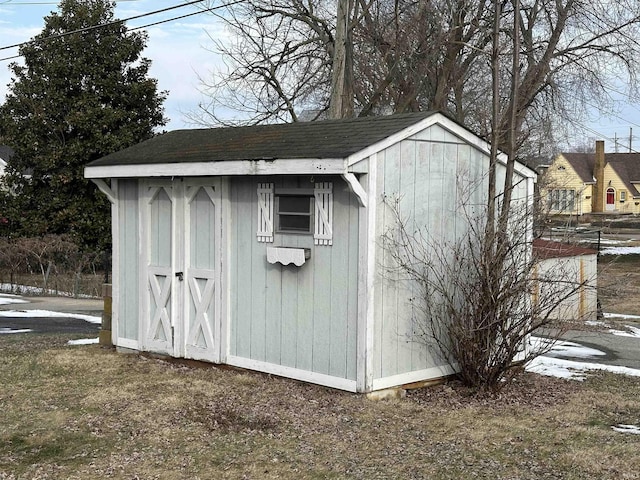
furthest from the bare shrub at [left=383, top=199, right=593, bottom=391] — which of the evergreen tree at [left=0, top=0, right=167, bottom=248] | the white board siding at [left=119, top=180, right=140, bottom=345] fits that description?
the evergreen tree at [left=0, top=0, right=167, bottom=248]

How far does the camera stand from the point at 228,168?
8.49 metres

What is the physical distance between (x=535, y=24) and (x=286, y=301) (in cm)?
1737

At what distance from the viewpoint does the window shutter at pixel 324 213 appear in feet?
26.0

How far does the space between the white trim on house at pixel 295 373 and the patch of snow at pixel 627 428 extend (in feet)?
7.86

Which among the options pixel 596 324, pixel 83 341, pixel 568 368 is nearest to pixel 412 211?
pixel 568 368

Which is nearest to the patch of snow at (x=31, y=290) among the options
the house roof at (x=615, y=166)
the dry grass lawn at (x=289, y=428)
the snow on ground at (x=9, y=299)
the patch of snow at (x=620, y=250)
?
the snow on ground at (x=9, y=299)

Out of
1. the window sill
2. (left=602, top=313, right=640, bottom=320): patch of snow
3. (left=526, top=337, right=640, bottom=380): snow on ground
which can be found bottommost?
(left=602, top=313, right=640, bottom=320): patch of snow

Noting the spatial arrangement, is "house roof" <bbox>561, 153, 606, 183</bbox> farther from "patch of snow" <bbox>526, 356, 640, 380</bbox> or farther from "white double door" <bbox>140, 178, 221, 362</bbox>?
"white double door" <bbox>140, 178, 221, 362</bbox>

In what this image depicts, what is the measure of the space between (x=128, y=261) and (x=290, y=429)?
435 centimetres

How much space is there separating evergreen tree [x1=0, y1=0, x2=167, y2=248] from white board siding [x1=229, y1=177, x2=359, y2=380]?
53.5 ft

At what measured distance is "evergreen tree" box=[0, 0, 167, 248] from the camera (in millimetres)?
24203

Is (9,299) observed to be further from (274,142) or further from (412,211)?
(412,211)

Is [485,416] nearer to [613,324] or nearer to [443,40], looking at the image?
[613,324]

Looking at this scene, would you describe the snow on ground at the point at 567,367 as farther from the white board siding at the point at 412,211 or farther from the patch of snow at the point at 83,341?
the patch of snow at the point at 83,341
